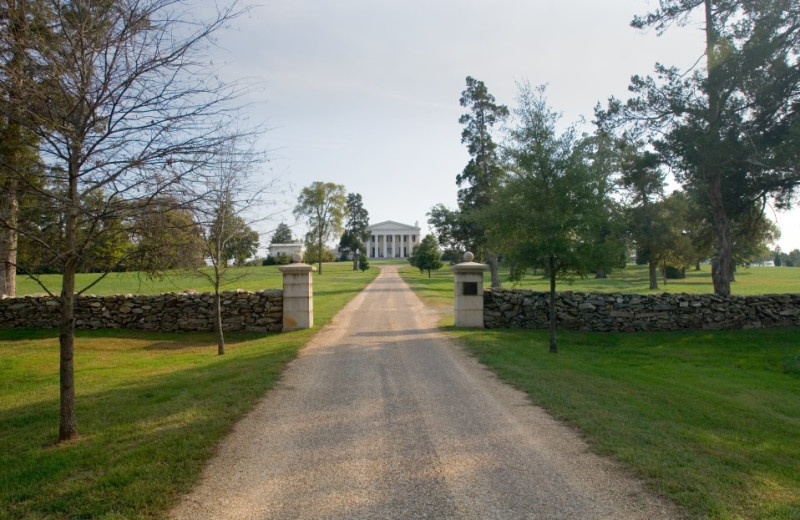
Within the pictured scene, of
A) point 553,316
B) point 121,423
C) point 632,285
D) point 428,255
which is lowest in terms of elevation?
point 121,423

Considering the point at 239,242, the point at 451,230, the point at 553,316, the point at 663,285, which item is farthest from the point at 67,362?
the point at 663,285

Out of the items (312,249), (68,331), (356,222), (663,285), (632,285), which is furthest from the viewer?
(356,222)

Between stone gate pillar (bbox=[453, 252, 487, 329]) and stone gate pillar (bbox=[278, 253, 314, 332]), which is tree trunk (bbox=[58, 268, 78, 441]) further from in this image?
stone gate pillar (bbox=[453, 252, 487, 329])

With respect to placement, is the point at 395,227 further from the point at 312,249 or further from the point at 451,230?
the point at 451,230

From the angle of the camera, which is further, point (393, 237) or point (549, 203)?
point (393, 237)

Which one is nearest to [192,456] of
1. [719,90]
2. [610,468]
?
[610,468]

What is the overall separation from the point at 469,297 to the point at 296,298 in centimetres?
496

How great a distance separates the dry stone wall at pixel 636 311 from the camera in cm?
1597

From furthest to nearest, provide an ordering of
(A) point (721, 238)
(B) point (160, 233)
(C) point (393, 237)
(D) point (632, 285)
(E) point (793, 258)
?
(C) point (393, 237), (E) point (793, 258), (D) point (632, 285), (A) point (721, 238), (B) point (160, 233)

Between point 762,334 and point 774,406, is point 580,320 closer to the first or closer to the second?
point 762,334

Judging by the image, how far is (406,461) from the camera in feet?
15.8

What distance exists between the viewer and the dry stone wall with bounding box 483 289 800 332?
1597cm

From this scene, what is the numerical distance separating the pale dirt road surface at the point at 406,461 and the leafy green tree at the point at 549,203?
5.14 meters

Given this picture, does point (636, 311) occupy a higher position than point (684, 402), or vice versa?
point (636, 311)
